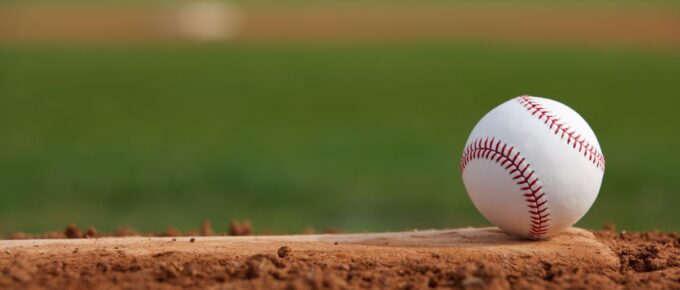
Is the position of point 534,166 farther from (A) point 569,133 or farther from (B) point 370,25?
(B) point 370,25

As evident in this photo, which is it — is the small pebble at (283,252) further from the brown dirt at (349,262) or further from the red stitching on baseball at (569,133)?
the red stitching on baseball at (569,133)

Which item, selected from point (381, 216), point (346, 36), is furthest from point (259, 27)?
point (381, 216)

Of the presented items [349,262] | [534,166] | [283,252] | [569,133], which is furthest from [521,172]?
[283,252]

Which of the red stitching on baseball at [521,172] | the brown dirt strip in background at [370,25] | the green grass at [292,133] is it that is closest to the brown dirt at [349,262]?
the red stitching on baseball at [521,172]

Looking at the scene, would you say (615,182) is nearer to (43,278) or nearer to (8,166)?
(8,166)

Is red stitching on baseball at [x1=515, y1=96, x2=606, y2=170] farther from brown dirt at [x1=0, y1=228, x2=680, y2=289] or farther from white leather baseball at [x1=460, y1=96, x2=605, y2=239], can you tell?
brown dirt at [x1=0, y1=228, x2=680, y2=289]

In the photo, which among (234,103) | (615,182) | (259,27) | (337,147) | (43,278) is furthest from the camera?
(259,27)

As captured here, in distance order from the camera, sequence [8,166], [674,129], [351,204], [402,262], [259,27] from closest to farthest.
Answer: [402,262] → [351,204] → [8,166] → [674,129] → [259,27]
